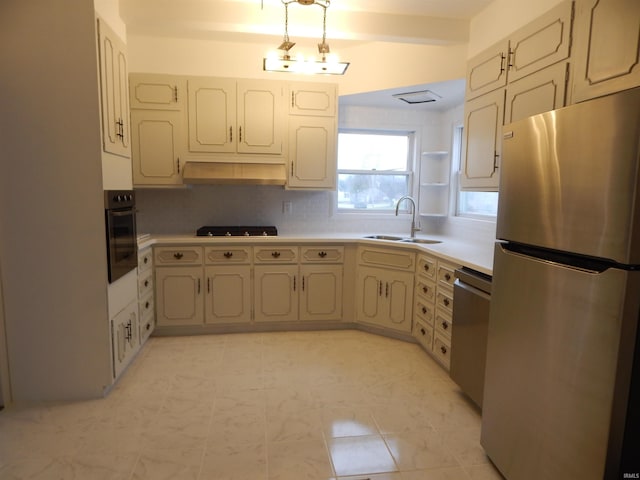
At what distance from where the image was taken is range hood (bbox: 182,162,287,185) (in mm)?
3359

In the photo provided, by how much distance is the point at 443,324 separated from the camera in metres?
2.72

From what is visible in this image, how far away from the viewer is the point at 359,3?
2725 millimetres

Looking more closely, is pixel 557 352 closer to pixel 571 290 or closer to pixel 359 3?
pixel 571 290

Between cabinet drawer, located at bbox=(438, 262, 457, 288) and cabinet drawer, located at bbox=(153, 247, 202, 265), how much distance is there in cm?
198

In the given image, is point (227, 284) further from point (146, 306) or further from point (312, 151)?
point (312, 151)

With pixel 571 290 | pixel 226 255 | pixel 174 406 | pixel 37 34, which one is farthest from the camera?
pixel 226 255

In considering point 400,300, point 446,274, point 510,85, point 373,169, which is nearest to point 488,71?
point 510,85

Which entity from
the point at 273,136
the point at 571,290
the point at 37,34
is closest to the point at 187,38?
the point at 273,136

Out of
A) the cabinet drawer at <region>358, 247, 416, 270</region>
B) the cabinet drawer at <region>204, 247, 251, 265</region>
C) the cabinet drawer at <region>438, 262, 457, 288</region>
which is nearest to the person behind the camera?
the cabinet drawer at <region>438, 262, 457, 288</region>

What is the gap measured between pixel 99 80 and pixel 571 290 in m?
2.53

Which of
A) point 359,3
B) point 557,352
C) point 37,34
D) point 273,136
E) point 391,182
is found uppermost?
point 359,3

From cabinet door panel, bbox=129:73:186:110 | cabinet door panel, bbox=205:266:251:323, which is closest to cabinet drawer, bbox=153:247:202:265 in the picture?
cabinet door panel, bbox=205:266:251:323

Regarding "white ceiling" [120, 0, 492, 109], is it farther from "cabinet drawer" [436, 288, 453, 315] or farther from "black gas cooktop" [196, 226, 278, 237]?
"cabinet drawer" [436, 288, 453, 315]

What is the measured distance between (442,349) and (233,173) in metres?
2.26
